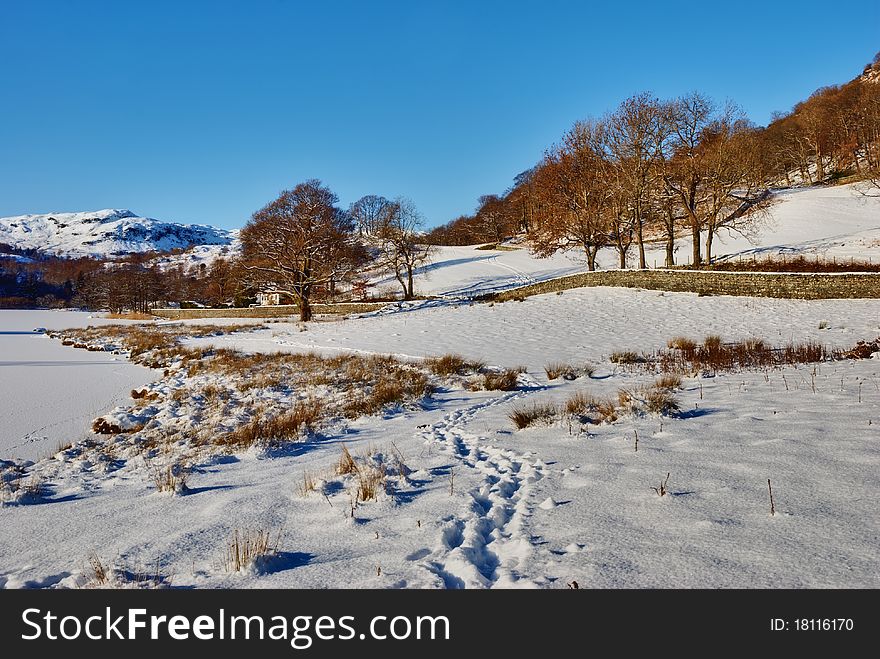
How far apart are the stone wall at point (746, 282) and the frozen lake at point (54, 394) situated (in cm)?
2600

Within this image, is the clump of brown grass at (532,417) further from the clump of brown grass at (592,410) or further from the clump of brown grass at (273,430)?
the clump of brown grass at (273,430)

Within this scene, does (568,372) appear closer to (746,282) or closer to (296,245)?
(746,282)

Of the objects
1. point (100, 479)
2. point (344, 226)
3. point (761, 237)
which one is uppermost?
point (344, 226)

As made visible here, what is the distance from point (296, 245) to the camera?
1288 inches

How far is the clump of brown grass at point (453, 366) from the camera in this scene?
40.1ft

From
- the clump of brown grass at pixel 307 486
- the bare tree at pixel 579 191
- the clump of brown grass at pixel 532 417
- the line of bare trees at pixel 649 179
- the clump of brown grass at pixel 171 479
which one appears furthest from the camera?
the bare tree at pixel 579 191

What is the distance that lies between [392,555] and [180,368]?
1480 centimetres

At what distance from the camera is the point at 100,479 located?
231 inches

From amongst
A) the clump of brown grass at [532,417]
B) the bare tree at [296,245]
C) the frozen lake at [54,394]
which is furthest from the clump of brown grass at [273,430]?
the bare tree at [296,245]

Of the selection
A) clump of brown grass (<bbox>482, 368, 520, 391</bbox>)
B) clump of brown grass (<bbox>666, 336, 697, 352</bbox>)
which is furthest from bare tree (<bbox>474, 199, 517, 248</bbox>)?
clump of brown grass (<bbox>482, 368, 520, 391</bbox>)

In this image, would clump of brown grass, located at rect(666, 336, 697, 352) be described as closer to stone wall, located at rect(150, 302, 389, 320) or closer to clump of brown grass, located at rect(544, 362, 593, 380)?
clump of brown grass, located at rect(544, 362, 593, 380)

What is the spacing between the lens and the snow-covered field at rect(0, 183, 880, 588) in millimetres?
2822
